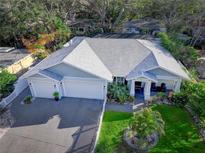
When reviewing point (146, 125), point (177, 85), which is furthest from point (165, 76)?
point (146, 125)

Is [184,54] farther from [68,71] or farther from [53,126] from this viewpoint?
[53,126]

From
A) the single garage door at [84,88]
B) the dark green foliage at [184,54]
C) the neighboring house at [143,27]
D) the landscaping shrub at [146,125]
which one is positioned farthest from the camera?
the neighboring house at [143,27]

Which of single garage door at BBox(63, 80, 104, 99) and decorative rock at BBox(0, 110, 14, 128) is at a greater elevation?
single garage door at BBox(63, 80, 104, 99)

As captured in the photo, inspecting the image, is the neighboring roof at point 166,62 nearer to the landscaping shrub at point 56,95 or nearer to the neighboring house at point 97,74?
the neighboring house at point 97,74

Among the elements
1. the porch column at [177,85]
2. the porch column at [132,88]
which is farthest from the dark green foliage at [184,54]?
the porch column at [132,88]

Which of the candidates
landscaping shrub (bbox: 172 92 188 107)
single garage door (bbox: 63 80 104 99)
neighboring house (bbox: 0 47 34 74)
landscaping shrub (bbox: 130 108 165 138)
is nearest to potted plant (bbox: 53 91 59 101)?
single garage door (bbox: 63 80 104 99)

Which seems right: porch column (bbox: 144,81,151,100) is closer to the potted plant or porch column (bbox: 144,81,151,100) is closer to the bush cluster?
the bush cluster

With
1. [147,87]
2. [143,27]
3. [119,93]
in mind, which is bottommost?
[119,93]
